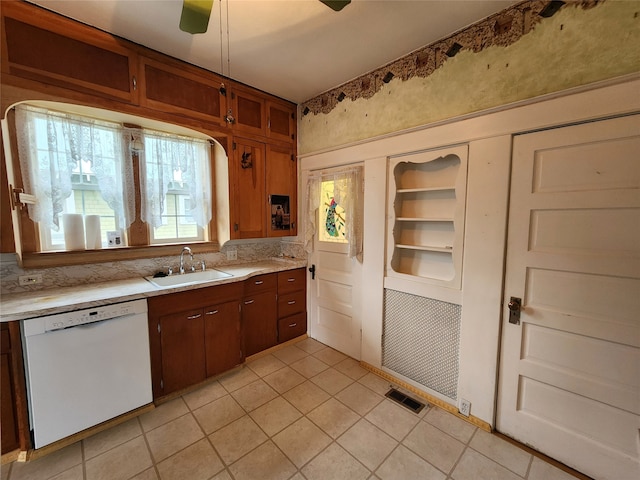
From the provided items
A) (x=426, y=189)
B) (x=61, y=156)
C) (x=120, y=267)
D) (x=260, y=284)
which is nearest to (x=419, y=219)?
(x=426, y=189)

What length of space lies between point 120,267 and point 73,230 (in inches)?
17.3

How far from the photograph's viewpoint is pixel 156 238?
8.23ft

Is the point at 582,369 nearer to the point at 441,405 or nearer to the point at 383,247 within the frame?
the point at 441,405

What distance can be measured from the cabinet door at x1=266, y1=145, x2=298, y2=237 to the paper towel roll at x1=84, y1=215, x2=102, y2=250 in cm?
152

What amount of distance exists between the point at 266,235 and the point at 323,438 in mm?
1980

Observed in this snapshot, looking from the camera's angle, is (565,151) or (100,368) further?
(100,368)

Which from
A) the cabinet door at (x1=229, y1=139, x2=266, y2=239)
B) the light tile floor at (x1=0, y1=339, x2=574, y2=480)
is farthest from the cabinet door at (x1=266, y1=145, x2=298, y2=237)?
the light tile floor at (x1=0, y1=339, x2=574, y2=480)

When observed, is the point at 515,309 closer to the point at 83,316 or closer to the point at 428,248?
the point at 428,248

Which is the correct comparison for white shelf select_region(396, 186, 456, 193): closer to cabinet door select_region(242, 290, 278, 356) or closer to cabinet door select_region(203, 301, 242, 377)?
cabinet door select_region(242, 290, 278, 356)

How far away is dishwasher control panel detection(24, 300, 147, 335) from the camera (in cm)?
154

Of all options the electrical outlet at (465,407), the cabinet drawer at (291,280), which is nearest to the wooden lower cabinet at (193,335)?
the cabinet drawer at (291,280)

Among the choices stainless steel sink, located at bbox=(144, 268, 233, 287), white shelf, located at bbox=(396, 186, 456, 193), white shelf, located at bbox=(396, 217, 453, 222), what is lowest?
stainless steel sink, located at bbox=(144, 268, 233, 287)

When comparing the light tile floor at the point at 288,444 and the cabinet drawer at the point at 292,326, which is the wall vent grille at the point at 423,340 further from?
the cabinet drawer at the point at 292,326

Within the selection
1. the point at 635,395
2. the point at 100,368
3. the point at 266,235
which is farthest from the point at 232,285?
the point at 635,395
